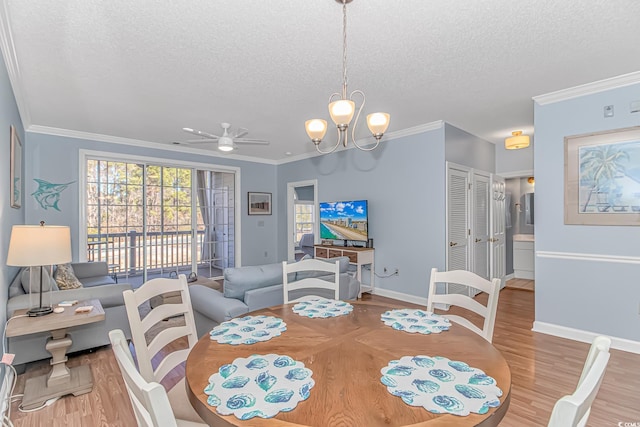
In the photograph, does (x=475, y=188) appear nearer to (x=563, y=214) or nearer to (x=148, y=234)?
(x=563, y=214)

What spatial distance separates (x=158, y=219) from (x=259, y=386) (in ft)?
17.4

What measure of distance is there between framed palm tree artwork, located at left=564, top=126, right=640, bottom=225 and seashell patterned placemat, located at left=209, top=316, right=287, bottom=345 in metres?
3.23

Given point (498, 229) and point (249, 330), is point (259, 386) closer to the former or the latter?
point (249, 330)

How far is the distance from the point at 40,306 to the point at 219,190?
4.22m

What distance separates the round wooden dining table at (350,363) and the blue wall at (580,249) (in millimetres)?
2507

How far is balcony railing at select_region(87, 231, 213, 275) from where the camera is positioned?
16.7ft

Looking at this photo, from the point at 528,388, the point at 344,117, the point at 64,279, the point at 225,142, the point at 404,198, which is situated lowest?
the point at 528,388

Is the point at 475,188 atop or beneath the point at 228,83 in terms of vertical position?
beneath

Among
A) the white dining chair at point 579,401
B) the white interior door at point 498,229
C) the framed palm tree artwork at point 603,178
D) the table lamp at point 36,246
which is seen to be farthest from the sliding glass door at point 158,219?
the white dining chair at point 579,401

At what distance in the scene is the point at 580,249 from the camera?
3.17 meters

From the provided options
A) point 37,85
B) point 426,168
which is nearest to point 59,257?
point 37,85

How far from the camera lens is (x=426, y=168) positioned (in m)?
4.46

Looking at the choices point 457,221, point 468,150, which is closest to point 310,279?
point 457,221

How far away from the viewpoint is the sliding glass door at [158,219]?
508 cm
